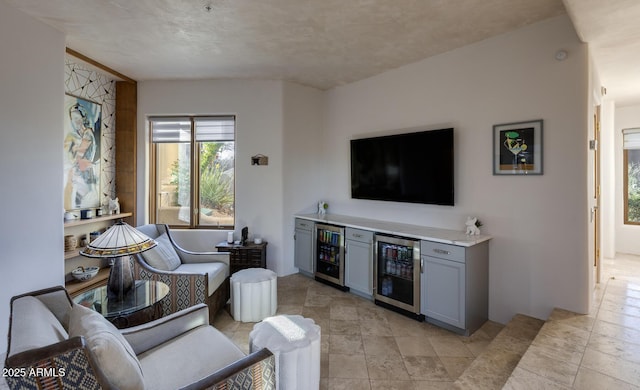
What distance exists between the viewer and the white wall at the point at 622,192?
4938 mm

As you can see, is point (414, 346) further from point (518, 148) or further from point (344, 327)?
point (518, 148)

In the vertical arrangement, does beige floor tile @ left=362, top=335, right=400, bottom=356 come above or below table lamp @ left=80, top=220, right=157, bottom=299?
below

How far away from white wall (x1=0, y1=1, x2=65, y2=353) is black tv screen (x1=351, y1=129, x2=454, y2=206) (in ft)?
11.3

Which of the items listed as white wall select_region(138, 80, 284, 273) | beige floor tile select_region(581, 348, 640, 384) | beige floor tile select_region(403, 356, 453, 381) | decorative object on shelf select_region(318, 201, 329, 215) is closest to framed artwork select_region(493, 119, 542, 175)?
beige floor tile select_region(581, 348, 640, 384)

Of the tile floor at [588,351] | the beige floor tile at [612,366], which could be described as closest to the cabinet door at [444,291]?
the tile floor at [588,351]

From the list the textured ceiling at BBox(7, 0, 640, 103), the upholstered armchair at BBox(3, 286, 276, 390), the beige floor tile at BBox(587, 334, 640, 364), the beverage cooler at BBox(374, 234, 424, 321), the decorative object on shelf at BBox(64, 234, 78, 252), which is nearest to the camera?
the upholstered armchair at BBox(3, 286, 276, 390)

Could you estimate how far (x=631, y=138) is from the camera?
493 cm

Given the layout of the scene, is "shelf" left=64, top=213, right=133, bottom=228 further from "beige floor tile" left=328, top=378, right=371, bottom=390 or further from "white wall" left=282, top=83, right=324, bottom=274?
"beige floor tile" left=328, top=378, right=371, bottom=390

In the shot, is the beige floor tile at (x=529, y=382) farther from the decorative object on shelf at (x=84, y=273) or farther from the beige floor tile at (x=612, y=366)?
the decorative object on shelf at (x=84, y=273)

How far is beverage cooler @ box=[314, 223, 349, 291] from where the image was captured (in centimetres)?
398

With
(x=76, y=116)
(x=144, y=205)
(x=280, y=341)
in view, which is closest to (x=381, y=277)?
(x=280, y=341)

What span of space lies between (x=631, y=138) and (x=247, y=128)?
6.12m

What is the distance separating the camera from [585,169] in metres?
2.60

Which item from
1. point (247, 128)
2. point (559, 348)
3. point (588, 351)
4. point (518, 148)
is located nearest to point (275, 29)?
point (247, 128)
